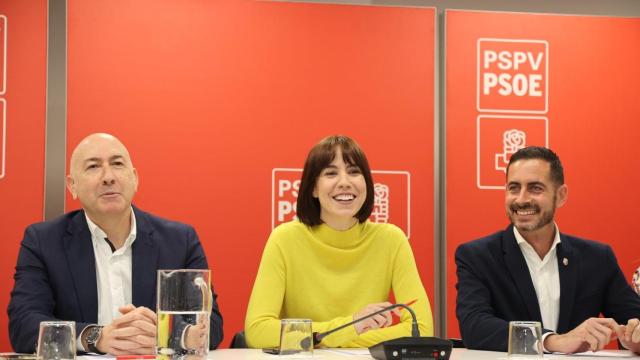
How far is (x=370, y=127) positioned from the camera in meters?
4.68

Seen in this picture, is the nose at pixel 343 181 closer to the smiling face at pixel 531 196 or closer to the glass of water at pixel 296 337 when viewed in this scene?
the smiling face at pixel 531 196

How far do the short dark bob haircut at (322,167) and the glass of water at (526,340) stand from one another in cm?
123

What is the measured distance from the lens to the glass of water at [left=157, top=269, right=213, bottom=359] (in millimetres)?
2080

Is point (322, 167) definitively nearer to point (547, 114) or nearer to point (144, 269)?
point (144, 269)

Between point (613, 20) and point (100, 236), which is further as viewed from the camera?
point (613, 20)

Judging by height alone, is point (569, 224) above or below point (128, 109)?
below

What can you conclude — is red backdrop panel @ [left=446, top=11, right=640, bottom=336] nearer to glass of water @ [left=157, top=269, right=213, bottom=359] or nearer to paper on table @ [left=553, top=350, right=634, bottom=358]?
paper on table @ [left=553, top=350, right=634, bottom=358]

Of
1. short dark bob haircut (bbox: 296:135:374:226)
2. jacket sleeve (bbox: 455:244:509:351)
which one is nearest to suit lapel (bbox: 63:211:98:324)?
short dark bob haircut (bbox: 296:135:374:226)

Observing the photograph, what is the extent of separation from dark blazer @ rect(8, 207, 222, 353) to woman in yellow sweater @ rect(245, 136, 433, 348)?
13.1 inches

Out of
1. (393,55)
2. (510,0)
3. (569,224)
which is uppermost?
(510,0)

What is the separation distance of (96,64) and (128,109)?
277 millimetres

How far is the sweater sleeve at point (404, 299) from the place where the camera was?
10.5 ft

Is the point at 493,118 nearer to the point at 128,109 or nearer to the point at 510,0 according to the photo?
the point at 510,0

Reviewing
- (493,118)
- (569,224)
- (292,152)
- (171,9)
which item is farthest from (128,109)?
(569,224)
